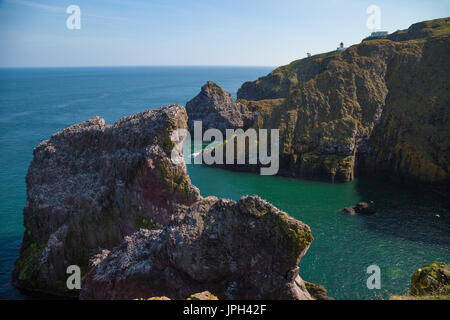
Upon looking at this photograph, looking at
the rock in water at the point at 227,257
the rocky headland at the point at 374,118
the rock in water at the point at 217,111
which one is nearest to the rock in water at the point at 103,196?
the rock in water at the point at 227,257

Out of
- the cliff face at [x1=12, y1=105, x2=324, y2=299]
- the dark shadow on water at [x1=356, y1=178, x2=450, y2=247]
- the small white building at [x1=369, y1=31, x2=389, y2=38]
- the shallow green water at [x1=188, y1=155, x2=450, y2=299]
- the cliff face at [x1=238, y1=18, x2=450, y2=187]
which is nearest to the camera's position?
the cliff face at [x1=12, y1=105, x2=324, y2=299]

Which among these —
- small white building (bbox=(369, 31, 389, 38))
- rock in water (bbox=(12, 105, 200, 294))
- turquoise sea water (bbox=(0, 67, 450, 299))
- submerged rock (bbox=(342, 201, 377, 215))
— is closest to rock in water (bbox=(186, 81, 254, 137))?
turquoise sea water (bbox=(0, 67, 450, 299))

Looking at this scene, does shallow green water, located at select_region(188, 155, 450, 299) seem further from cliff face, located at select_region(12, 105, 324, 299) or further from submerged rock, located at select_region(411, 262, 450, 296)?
cliff face, located at select_region(12, 105, 324, 299)

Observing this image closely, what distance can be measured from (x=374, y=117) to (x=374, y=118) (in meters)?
0.26

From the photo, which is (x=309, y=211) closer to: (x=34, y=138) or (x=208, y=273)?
(x=208, y=273)

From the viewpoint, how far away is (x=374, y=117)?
76312 mm

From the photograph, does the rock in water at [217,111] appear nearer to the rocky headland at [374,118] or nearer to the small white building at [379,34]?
the rocky headland at [374,118]

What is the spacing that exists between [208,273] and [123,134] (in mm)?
18493

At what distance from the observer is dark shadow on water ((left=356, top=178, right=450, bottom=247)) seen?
45281 mm

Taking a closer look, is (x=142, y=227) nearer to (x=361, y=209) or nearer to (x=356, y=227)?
(x=356, y=227)

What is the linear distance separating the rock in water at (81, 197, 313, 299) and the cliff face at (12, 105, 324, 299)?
0.07m

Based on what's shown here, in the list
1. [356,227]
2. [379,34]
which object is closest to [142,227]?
[356,227]

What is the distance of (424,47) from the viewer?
82.8 metres
